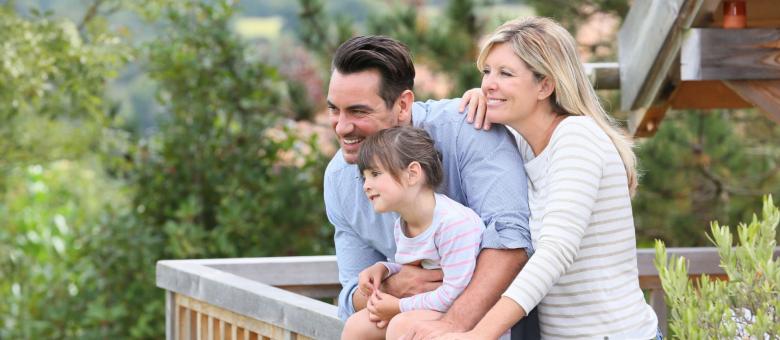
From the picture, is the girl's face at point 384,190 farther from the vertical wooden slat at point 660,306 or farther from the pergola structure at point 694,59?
the vertical wooden slat at point 660,306

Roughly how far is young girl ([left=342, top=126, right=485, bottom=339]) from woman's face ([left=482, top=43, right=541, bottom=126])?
0.60ft

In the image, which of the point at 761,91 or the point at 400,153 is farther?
the point at 761,91

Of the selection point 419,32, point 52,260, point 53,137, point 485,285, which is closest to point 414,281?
point 485,285

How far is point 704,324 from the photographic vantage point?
2.32 metres

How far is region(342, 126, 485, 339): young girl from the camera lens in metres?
2.74

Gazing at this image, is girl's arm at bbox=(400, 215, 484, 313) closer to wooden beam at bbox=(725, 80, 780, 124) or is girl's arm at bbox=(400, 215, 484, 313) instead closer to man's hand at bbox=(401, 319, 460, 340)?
man's hand at bbox=(401, 319, 460, 340)

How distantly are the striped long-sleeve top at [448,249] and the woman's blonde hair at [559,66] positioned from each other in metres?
0.34

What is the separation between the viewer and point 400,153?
2744 millimetres

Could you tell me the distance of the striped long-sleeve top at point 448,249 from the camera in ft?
8.96

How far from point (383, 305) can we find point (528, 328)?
1.33ft

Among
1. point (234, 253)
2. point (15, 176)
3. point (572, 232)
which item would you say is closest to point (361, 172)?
point (572, 232)

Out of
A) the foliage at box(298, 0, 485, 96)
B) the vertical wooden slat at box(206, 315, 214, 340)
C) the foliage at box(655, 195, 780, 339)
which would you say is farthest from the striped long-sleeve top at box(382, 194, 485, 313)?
the foliage at box(298, 0, 485, 96)

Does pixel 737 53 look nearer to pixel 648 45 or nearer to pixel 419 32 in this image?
pixel 648 45

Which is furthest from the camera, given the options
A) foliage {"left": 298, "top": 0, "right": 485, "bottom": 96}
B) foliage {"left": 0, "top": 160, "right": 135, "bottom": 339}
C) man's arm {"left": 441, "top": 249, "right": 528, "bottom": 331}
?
foliage {"left": 298, "top": 0, "right": 485, "bottom": 96}
